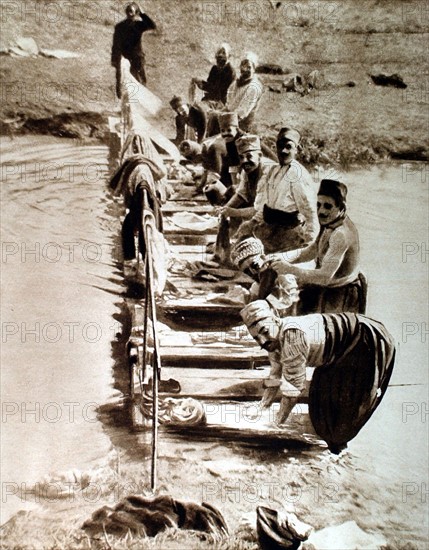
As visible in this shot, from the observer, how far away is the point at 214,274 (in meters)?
5.85

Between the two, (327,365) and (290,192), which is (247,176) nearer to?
(290,192)

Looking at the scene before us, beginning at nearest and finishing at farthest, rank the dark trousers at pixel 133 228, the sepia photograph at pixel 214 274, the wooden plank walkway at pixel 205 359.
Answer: the sepia photograph at pixel 214 274 → the wooden plank walkway at pixel 205 359 → the dark trousers at pixel 133 228

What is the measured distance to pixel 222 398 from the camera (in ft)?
18.5

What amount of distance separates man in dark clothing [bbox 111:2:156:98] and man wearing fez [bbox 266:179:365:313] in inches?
67.8

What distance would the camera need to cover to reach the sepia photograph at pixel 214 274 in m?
5.48

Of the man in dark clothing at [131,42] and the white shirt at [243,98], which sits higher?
the man in dark clothing at [131,42]

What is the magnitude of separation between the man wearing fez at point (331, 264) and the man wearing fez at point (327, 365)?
0.37ft

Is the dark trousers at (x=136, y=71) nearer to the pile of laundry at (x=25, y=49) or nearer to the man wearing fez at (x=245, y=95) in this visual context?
the pile of laundry at (x=25, y=49)

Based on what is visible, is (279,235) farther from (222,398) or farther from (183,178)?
(222,398)

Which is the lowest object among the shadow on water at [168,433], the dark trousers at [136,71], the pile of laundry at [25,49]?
the shadow on water at [168,433]

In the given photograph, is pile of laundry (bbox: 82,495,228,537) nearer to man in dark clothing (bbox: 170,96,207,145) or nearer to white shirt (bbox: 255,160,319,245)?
white shirt (bbox: 255,160,319,245)

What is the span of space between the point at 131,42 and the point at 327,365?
2905 mm

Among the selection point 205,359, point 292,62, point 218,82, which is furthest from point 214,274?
point 292,62

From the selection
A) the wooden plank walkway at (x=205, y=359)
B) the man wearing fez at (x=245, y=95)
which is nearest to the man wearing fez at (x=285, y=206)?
the man wearing fez at (x=245, y=95)
